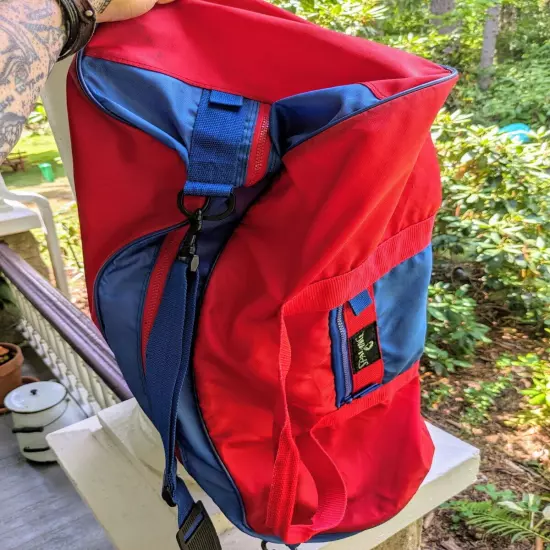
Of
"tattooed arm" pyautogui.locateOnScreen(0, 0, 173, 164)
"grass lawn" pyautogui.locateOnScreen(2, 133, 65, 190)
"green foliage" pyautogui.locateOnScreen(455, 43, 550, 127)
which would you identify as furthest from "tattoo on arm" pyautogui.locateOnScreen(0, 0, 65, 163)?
"grass lawn" pyautogui.locateOnScreen(2, 133, 65, 190)

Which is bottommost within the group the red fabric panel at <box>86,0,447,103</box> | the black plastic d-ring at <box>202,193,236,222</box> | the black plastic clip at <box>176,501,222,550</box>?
the black plastic clip at <box>176,501,222,550</box>

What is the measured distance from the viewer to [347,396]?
689mm

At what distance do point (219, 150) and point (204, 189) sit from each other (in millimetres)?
44

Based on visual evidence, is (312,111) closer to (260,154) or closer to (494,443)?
(260,154)

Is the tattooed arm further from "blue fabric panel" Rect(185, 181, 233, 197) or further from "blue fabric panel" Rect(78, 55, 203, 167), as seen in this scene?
"blue fabric panel" Rect(185, 181, 233, 197)

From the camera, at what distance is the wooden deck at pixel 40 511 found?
1.88 meters

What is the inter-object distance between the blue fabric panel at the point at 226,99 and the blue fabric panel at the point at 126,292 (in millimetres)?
152

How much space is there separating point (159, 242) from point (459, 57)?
259 inches

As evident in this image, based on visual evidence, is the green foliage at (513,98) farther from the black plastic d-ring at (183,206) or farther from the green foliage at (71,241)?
the black plastic d-ring at (183,206)

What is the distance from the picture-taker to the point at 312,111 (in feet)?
1.85

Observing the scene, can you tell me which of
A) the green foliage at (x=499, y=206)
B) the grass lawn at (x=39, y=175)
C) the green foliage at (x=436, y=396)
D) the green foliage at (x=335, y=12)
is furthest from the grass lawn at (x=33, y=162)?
the green foliage at (x=436, y=396)

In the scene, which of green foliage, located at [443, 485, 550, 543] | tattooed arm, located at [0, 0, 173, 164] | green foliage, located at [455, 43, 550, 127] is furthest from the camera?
green foliage, located at [455, 43, 550, 127]

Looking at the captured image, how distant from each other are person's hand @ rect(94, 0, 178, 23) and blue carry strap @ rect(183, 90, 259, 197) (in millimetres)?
135

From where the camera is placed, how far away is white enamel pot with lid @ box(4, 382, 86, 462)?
209 centimetres
